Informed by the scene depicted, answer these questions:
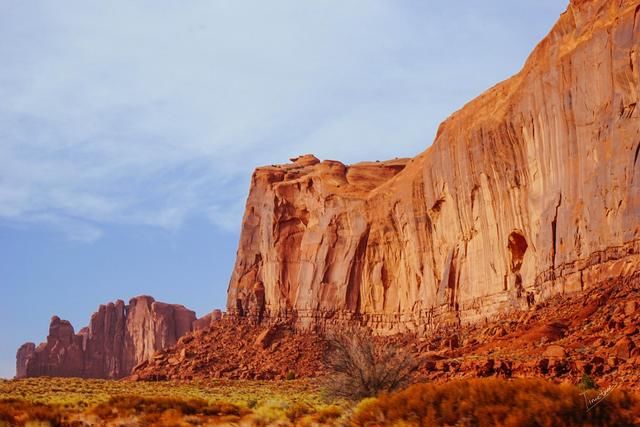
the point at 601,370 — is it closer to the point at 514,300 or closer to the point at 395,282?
the point at 514,300

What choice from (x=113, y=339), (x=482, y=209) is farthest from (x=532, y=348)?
(x=113, y=339)

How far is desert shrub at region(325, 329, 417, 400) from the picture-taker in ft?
88.2

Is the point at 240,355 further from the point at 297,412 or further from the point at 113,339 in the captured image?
the point at 113,339

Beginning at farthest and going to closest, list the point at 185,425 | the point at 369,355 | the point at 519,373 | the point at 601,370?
the point at 519,373
the point at 601,370
the point at 369,355
the point at 185,425

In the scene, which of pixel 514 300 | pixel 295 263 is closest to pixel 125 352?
pixel 295 263

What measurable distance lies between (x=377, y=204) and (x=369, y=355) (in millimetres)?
46611

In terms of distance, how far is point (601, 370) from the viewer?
30.2 m

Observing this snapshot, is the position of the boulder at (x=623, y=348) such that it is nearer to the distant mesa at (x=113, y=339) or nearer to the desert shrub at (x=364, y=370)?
the desert shrub at (x=364, y=370)

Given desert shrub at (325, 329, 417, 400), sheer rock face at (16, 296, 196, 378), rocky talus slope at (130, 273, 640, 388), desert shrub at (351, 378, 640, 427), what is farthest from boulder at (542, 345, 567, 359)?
sheer rock face at (16, 296, 196, 378)

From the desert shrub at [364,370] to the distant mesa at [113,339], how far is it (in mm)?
107188

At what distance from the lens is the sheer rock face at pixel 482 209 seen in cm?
4141

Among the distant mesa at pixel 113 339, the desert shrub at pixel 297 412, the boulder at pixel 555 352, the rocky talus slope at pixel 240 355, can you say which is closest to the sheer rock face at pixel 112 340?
the distant mesa at pixel 113 339

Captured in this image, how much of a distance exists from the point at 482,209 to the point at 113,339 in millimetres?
104220

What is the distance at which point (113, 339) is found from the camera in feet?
476
